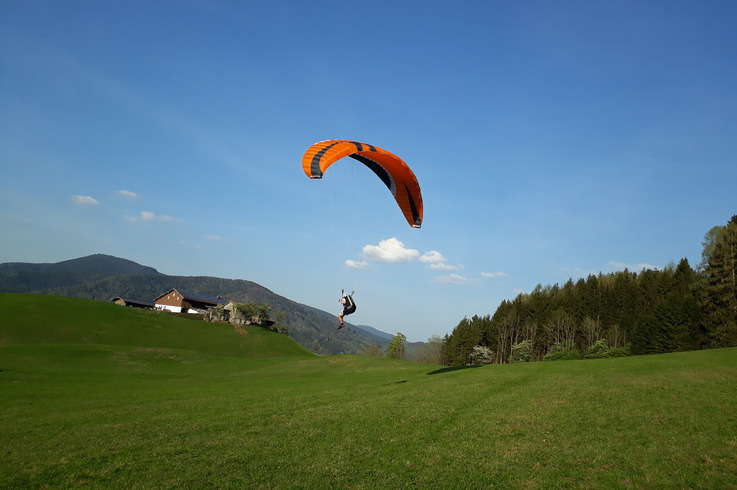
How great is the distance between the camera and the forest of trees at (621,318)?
50.0 metres

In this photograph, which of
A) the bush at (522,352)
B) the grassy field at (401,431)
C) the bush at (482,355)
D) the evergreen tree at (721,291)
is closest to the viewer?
the grassy field at (401,431)

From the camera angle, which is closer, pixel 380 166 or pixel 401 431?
pixel 401 431

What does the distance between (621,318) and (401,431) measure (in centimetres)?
7089

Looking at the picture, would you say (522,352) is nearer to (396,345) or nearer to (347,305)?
(396,345)

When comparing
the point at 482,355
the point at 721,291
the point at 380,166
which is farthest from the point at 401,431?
the point at 482,355

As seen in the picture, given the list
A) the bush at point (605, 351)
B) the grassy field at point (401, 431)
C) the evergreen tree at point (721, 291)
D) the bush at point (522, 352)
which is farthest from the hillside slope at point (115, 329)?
the evergreen tree at point (721, 291)

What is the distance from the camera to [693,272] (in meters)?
67.1

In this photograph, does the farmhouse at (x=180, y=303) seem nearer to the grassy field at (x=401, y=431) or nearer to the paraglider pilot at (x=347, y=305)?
the grassy field at (x=401, y=431)

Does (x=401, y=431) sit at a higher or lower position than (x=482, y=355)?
higher

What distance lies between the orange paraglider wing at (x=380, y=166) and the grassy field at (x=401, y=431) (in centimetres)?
1082

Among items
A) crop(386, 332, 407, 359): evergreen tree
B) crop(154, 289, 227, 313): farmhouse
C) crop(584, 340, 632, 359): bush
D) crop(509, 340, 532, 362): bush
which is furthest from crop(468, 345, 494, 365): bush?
crop(154, 289, 227, 313): farmhouse

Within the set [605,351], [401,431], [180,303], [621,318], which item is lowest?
[401,431]

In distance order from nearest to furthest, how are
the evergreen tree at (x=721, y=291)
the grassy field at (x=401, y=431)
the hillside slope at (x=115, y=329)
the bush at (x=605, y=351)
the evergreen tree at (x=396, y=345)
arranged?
the grassy field at (x=401, y=431) → the evergreen tree at (x=721, y=291) → the bush at (x=605, y=351) → the hillside slope at (x=115, y=329) → the evergreen tree at (x=396, y=345)

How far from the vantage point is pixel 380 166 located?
968 inches
